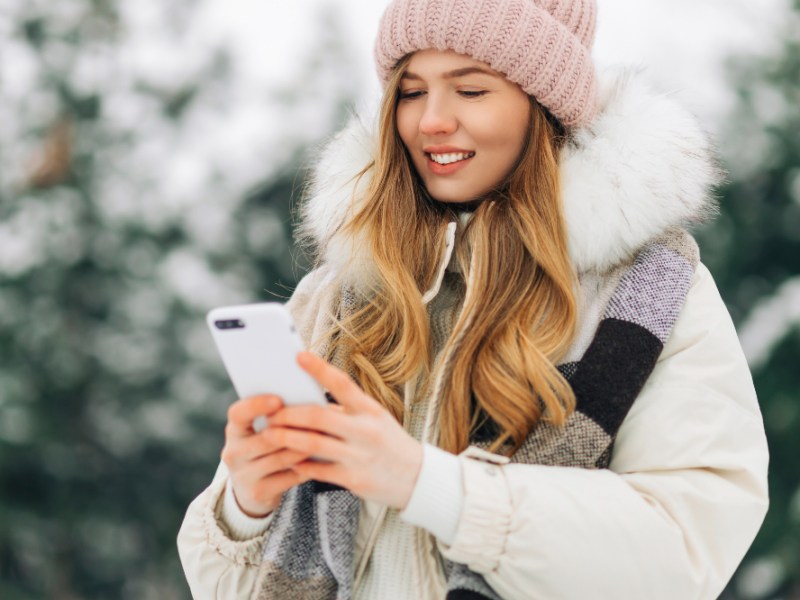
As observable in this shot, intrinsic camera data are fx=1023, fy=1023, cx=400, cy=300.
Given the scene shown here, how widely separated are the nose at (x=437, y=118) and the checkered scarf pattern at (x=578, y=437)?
0.39 m

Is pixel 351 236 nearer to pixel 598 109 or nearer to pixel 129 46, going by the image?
pixel 598 109

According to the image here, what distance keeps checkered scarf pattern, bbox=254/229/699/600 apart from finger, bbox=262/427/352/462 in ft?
1.02

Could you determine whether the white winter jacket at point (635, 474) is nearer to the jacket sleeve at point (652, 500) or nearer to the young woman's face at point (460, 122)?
the jacket sleeve at point (652, 500)

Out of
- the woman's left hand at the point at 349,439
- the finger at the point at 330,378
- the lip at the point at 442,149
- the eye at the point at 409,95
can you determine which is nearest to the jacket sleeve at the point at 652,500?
the woman's left hand at the point at 349,439

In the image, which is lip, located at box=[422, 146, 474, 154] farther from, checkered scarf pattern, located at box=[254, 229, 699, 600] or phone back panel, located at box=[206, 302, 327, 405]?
phone back panel, located at box=[206, 302, 327, 405]

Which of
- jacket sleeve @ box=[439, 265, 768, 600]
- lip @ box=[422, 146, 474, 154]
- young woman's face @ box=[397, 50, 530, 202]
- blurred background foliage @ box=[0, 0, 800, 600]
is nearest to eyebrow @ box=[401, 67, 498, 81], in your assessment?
young woman's face @ box=[397, 50, 530, 202]

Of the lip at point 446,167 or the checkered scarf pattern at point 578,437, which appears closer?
the checkered scarf pattern at point 578,437

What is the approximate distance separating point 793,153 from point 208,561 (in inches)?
253

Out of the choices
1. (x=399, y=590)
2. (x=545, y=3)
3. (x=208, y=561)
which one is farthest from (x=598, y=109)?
(x=208, y=561)

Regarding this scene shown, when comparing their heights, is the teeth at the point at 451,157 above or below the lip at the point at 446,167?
above

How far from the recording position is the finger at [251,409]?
1357mm

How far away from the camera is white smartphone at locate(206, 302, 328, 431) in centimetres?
131

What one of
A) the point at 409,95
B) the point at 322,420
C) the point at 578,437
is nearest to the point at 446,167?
the point at 409,95

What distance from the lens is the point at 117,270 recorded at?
827 cm
